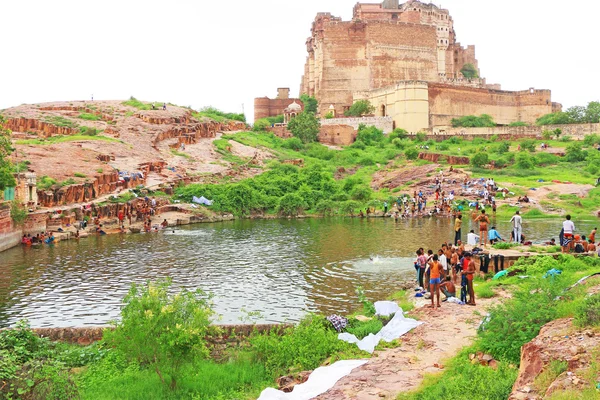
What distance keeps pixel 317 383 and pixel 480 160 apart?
1317 inches

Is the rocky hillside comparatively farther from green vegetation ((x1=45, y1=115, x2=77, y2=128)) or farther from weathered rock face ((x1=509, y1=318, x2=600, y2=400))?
weathered rock face ((x1=509, y1=318, x2=600, y2=400))

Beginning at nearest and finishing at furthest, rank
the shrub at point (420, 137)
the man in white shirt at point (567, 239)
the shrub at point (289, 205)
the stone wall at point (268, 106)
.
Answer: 1. the man in white shirt at point (567, 239)
2. the shrub at point (289, 205)
3. the shrub at point (420, 137)
4. the stone wall at point (268, 106)

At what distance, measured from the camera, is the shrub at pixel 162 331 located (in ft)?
26.7

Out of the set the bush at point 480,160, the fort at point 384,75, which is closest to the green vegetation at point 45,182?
the bush at point 480,160

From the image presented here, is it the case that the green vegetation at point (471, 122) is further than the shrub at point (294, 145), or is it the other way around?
the green vegetation at point (471, 122)

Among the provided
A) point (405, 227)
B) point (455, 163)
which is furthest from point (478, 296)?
point (455, 163)

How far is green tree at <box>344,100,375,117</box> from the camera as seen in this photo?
57156 mm

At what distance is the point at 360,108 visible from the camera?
5712 cm

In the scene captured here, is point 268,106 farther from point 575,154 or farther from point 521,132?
point 575,154

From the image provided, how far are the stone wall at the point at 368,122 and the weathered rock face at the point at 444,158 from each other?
12.1 m

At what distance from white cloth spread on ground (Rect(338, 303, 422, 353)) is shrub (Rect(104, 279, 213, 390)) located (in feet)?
7.52

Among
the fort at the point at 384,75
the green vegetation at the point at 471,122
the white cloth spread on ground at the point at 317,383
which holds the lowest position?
the white cloth spread on ground at the point at 317,383

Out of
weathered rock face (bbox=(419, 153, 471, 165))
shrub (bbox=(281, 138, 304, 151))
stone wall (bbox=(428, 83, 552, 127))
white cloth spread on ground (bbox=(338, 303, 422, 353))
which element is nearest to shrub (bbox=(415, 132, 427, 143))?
stone wall (bbox=(428, 83, 552, 127))

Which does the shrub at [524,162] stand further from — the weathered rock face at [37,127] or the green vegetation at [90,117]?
the green vegetation at [90,117]
